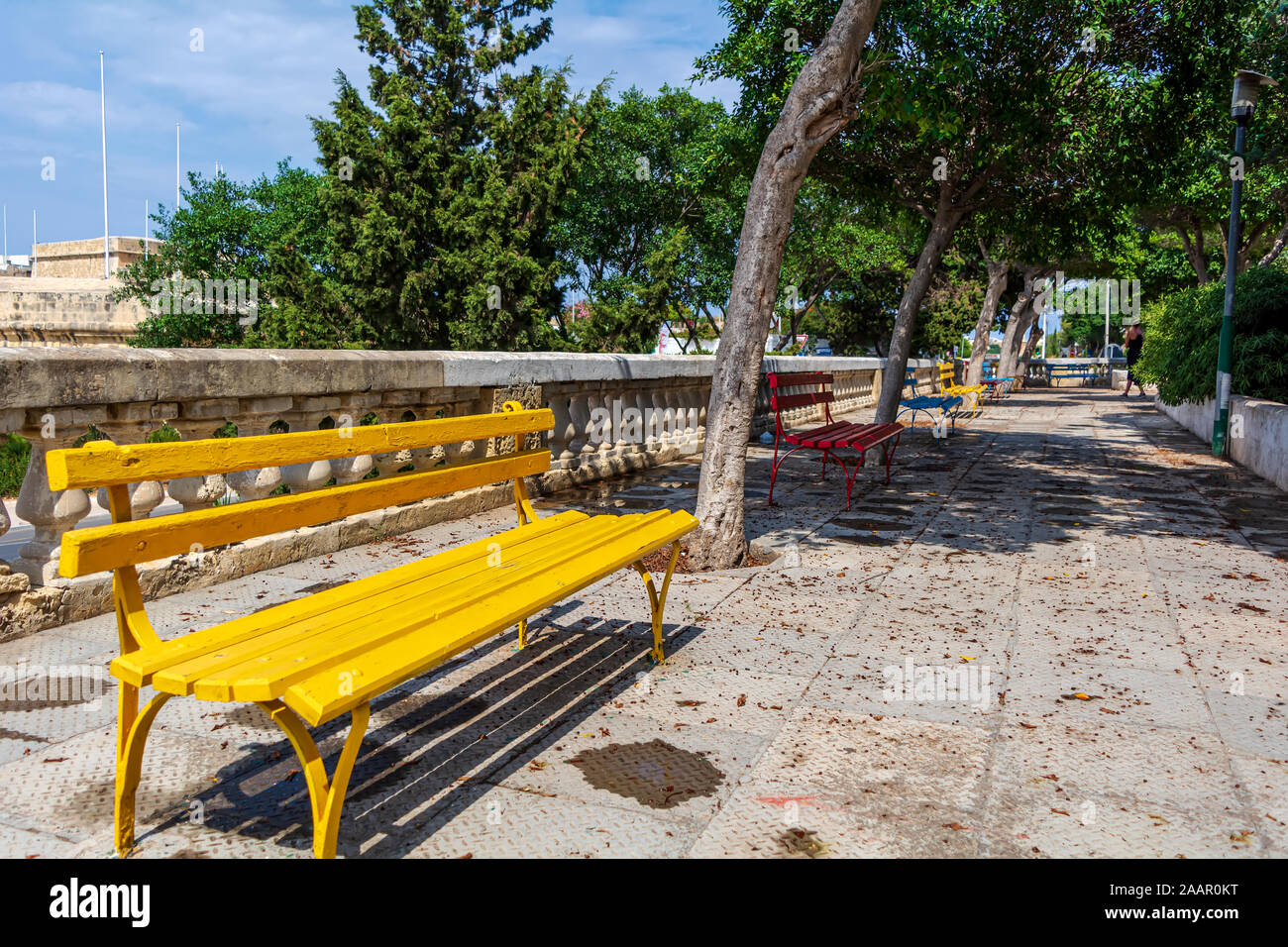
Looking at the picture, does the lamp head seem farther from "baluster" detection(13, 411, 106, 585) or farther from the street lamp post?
"baluster" detection(13, 411, 106, 585)

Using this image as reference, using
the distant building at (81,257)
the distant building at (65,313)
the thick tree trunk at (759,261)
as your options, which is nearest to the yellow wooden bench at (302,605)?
the thick tree trunk at (759,261)

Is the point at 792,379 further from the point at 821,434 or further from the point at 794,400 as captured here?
the point at 821,434

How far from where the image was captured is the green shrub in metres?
12.0

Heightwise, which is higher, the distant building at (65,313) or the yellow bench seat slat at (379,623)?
the distant building at (65,313)

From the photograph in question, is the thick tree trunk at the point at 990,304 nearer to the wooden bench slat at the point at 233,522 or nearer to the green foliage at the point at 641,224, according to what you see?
the green foliage at the point at 641,224

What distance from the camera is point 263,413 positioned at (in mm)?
5207

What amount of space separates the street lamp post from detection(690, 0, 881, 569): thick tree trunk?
27.2 ft

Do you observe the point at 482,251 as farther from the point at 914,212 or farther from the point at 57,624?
the point at 57,624

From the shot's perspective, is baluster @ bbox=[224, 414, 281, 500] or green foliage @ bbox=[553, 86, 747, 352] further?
green foliage @ bbox=[553, 86, 747, 352]

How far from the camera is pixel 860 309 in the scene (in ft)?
136

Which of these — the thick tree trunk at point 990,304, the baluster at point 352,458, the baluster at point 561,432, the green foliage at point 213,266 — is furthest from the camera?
the thick tree trunk at point 990,304

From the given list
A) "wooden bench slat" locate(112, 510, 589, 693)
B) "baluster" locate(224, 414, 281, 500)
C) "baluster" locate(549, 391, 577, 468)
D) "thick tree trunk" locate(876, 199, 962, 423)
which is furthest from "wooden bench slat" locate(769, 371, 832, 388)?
"wooden bench slat" locate(112, 510, 589, 693)

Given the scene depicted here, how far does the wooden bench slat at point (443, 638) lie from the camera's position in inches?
81.5

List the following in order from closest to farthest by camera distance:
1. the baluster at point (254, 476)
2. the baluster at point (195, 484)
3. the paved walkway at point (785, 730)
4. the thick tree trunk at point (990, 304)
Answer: the paved walkway at point (785, 730) < the baluster at point (195, 484) < the baluster at point (254, 476) < the thick tree trunk at point (990, 304)
